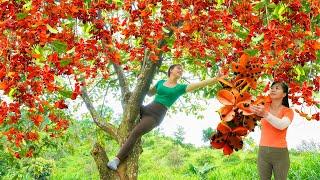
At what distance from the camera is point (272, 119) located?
4492mm

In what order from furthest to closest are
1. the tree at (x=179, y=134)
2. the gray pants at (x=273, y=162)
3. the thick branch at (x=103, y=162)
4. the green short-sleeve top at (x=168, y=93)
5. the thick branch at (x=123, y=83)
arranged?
the tree at (x=179, y=134) → the thick branch at (x=123, y=83) → the thick branch at (x=103, y=162) → the green short-sleeve top at (x=168, y=93) → the gray pants at (x=273, y=162)

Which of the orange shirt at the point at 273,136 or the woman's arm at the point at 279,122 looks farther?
the orange shirt at the point at 273,136

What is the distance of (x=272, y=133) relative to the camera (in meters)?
5.55

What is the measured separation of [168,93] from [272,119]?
2.59 meters

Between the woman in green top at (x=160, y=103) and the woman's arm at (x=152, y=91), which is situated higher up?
the woman's arm at (x=152, y=91)

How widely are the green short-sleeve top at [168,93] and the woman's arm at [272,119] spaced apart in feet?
6.34

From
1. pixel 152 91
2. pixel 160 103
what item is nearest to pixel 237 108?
pixel 160 103

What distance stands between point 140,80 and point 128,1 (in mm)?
2802

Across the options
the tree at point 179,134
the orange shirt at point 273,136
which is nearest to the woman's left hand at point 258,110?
the orange shirt at point 273,136

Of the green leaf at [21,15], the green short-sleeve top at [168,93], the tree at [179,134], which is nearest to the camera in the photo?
the green leaf at [21,15]

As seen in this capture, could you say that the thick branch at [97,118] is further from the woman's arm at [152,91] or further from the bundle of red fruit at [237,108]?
the bundle of red fruit at [237,108]

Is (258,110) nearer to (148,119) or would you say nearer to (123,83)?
(148,119)

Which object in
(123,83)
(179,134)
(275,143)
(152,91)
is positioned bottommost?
(275,143)

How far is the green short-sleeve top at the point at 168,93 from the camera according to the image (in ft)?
22.5
